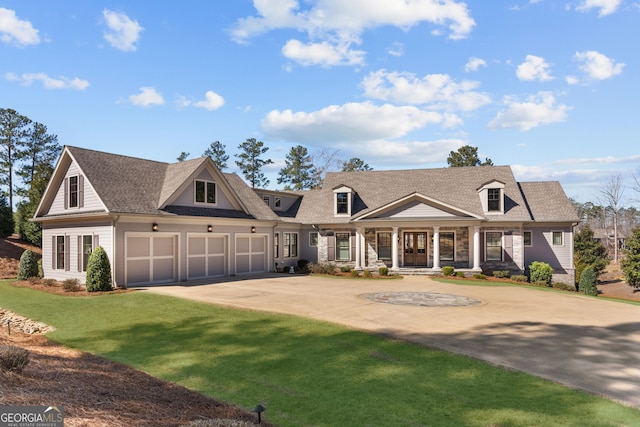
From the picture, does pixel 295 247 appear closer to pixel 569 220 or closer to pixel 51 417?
pixel 569 220

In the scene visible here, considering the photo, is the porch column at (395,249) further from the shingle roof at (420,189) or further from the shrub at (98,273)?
the shrub at (98,273)

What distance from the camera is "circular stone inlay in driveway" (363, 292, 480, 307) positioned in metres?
14.4

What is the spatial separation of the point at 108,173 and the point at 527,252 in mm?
25588

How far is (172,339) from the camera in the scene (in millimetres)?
9469

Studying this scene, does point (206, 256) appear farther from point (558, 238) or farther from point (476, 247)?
point (558, 238)

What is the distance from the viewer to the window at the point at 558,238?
26625mm

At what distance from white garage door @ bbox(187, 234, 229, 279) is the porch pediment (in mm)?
9217

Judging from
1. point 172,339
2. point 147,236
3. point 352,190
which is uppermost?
point 352,190

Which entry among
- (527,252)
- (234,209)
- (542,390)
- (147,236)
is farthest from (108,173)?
(527,252)

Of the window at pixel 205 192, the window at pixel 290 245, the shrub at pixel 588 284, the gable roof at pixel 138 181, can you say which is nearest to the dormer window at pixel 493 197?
the shrub at pixel 588 284

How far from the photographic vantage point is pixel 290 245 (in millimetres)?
29094

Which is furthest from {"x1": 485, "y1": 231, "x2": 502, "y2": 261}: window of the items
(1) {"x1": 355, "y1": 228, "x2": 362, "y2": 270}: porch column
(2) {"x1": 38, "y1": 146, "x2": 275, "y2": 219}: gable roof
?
(2) {"x1": 38, "y1": 146, "x2": 275, "y2": 219}: gable roof

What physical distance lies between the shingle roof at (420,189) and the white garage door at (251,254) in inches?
199

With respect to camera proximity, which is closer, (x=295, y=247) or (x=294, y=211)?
(x=295, y=247)
